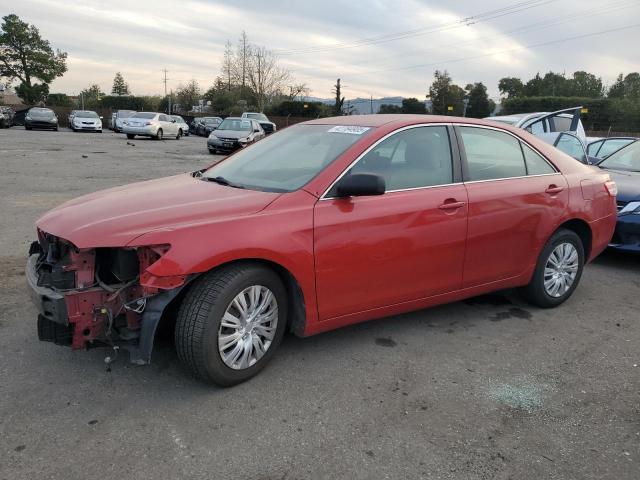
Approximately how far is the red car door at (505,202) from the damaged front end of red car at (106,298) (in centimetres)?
227

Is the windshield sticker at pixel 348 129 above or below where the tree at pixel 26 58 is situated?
below

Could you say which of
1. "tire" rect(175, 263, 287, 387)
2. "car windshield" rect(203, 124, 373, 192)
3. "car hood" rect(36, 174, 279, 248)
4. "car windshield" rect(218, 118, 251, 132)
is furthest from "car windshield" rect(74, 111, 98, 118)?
"tire" rect(175, 263, 287, 387)

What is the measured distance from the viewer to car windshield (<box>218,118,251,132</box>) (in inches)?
840

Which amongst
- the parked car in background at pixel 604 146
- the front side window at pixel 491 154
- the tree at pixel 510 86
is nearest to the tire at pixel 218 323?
the front side window at pixel 491 154

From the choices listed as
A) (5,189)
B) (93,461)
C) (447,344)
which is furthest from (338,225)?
(5,189)

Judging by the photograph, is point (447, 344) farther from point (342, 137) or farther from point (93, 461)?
point (93, 461)

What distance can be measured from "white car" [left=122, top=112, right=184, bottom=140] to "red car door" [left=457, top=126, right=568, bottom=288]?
2631 centimetres

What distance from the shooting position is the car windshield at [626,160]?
279 inches

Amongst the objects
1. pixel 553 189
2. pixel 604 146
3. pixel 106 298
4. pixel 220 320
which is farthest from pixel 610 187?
pixel 604 146

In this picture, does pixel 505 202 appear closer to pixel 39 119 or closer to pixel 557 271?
pixel 557 271

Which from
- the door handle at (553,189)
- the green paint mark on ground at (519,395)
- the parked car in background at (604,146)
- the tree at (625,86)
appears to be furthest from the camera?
the tree at (625,86)

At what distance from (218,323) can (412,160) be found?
186 centimetres

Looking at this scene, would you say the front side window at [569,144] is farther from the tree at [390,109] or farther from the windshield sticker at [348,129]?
the tree at [390,109]

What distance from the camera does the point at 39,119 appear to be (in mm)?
32312
